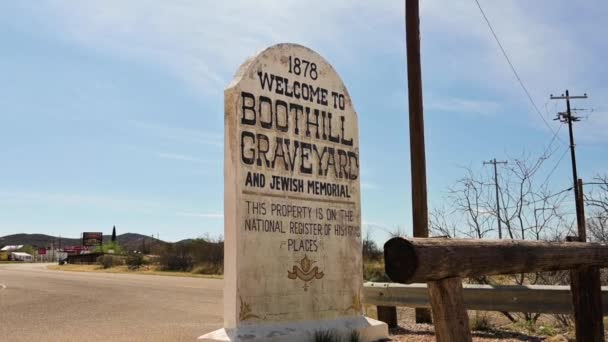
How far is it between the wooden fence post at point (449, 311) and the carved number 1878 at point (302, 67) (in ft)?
15.1

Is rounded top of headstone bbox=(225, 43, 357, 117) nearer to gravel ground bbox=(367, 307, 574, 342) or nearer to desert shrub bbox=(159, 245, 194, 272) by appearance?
gravel ground bbox=(367, 307, 574, 342)

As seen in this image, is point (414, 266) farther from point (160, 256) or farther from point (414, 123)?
point (160, 256)

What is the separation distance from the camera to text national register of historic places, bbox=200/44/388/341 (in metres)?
7.45

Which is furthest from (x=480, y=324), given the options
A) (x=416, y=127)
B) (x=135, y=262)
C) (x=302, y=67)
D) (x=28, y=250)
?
(x=28, y=250)

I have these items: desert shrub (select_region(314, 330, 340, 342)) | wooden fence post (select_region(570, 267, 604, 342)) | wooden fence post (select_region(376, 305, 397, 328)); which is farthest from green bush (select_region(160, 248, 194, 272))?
wooden fence post (select_region(570, 267, 604, 342))

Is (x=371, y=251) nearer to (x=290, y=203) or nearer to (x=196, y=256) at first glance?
(x=196, y=256)

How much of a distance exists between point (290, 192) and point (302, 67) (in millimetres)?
1781

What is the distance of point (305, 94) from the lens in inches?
341

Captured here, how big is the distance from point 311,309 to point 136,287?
1453cm

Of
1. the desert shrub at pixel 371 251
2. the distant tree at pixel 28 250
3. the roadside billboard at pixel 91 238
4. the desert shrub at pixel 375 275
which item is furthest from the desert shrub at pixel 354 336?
the distant tree at pixel 28 250

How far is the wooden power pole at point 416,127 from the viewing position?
11570 millimetres

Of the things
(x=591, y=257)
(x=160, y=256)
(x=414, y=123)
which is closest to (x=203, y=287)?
(x=414, y=123)

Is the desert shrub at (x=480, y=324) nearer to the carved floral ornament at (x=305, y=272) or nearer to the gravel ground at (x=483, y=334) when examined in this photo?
the gravel ground at (x=483, y=334)

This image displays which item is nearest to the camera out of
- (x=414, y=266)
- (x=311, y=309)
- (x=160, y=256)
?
(x=414, y=266)
